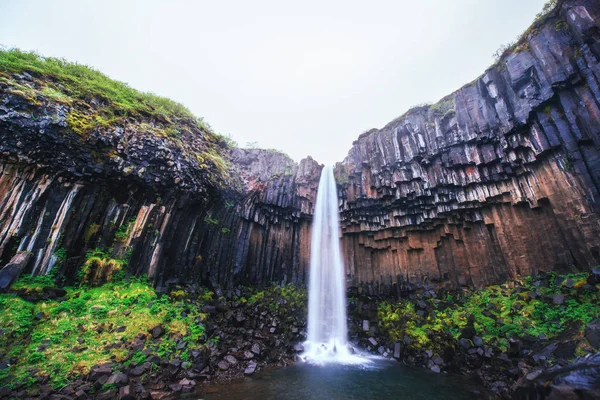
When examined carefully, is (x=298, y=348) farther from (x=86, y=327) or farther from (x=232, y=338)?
(x=86, y=327)

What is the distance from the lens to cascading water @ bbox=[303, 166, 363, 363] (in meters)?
13.8

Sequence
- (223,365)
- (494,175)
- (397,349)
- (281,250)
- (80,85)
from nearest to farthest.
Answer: (223,365), (80,85), (397,349), (494,175), (281,250)

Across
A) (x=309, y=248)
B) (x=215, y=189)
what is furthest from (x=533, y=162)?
(x=215, y=189)

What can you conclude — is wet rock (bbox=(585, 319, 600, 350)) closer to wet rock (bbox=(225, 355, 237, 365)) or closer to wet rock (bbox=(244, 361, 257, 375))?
wet rock (bbox=(244, 361, 257, 375))

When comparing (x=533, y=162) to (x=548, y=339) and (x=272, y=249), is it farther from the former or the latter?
(x=272, y=249)

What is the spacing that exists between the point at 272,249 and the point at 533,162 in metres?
15.3

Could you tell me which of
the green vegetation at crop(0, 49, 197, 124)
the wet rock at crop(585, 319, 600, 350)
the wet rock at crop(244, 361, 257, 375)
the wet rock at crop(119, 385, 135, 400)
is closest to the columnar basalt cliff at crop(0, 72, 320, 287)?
the green vegetation at crop(0, 49, 197, 124)

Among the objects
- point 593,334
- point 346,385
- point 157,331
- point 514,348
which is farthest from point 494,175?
point 157,331

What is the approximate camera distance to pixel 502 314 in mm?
10023

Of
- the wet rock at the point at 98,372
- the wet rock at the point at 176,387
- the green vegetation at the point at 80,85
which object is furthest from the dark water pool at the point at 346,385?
the green vegetation at the point at 80,85

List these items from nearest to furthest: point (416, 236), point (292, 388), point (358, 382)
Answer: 1. point (292, 388)
2. point (358, 382)
3. point (416, 236)

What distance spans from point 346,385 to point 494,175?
12257 mm

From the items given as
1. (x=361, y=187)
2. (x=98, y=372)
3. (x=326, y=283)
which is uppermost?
(x=361, y=187)

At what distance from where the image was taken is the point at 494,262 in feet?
41.1
